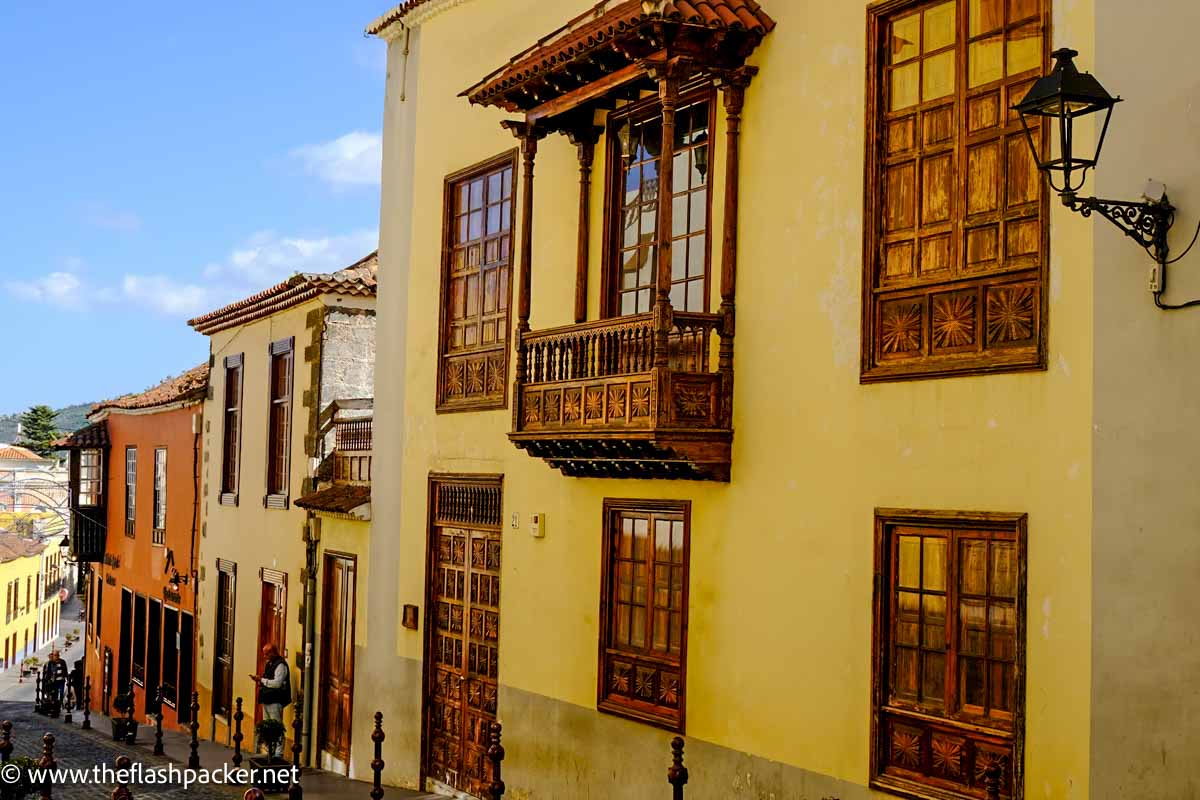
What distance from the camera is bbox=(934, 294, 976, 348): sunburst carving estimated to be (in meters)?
7.79

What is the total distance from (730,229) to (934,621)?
10.6ft

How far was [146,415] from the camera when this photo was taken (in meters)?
26.0

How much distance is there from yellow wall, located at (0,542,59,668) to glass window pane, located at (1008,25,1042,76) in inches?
1998

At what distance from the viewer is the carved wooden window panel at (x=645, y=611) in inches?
399

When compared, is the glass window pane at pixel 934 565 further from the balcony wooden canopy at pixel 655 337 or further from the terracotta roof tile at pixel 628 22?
the terracotta roof tile at pixel 628 22

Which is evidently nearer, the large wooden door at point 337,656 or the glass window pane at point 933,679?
the glass window pane at point 933,679

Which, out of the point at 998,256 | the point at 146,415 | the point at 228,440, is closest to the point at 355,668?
the point at 228,440

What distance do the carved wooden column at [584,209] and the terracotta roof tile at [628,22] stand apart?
0.71m

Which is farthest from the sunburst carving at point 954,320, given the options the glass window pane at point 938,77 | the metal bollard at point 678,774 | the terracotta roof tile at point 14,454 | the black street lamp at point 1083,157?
the terracotta roof tile at point 14,454

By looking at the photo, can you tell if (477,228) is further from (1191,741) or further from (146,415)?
(146,415)

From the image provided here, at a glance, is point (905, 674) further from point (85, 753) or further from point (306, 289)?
point (85, 753)

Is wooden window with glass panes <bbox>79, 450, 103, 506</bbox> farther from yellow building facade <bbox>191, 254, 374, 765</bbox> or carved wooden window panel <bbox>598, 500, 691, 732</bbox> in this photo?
carved wooden window panel <bbox>598, 500, 691, 732</bbox>

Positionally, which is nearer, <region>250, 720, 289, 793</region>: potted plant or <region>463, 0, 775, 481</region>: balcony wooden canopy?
<region>463, 0, 775, 481</region>: balcony wooden canopy

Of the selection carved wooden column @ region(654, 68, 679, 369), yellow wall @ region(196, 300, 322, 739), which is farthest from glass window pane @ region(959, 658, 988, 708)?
yellow wall @ region(196, 300, 322, 739)
